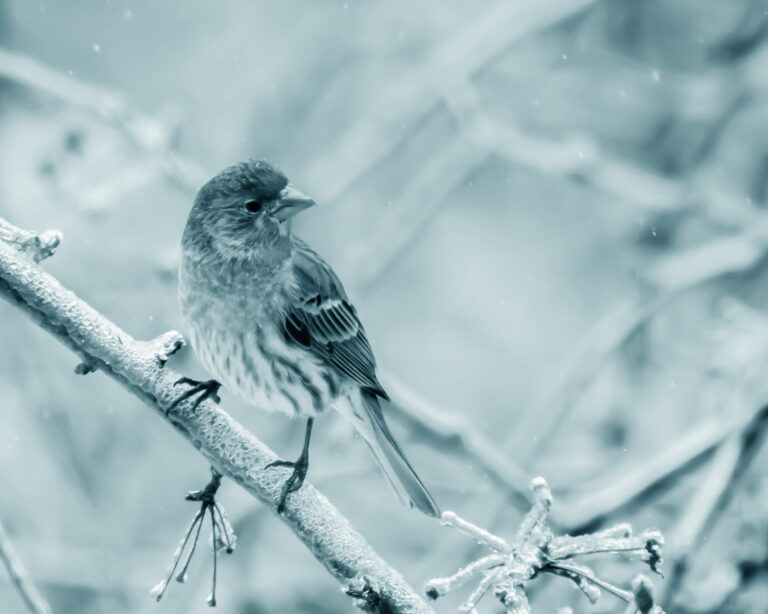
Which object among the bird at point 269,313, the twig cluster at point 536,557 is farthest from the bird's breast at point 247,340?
the twig cluster at point 536,557

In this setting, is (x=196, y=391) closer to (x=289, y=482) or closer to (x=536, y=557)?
(x=289, y=482)

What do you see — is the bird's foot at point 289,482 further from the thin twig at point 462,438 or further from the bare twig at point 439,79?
the bare twig at point 439,79

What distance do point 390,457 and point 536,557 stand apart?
5.21 feet

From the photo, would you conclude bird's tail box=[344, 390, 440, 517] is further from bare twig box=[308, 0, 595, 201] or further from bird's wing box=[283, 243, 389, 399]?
bare twig box=[308, 0, 595, 201]

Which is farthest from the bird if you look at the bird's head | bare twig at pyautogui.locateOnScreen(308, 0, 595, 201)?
bare twig at pyautogui.locateOnScreen(308, 0, 595, 201)

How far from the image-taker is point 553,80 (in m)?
7.12

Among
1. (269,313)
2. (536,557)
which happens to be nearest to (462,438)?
(269,313)

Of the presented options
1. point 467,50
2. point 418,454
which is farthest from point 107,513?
point 467,50

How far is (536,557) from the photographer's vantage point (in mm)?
2168

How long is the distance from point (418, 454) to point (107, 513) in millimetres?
1723

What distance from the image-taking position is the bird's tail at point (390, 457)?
340cm

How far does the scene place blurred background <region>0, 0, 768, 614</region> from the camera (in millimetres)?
4375

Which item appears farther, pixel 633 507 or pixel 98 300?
pixel 98 300

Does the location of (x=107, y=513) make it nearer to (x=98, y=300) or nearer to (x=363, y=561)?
(x=98, y=300)
